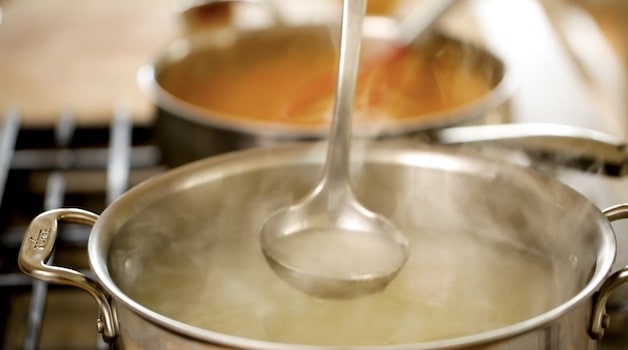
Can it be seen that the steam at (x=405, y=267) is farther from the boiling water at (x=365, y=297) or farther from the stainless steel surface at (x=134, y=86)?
the stainless steel surface at (x=134, y=86)

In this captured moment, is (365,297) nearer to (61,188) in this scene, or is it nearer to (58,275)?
(58,275)

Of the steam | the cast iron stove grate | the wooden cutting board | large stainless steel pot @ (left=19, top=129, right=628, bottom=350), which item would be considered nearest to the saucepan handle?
large stainless steel pot @ (left=19, top=129, right=628, bottom=350)

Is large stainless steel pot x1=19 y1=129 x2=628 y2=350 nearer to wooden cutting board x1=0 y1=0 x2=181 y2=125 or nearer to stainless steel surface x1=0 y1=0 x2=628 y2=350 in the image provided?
stainless steel surface x1=0 y1=0 x2=628 y2=350

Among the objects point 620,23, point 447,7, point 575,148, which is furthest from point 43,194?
point 620,23

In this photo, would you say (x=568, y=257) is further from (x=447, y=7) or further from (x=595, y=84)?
(x=595, y=84)

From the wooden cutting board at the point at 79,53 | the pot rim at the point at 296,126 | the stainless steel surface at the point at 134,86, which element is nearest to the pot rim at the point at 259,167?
the pot rim at the point at 296,126

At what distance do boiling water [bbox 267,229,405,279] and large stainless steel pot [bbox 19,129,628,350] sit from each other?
0.10 ft

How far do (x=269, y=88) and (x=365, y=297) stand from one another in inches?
24.5

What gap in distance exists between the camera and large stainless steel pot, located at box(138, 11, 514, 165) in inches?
30.2

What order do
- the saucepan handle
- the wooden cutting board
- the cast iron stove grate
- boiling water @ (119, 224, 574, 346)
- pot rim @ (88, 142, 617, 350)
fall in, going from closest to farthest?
pot rim @ (88, 142, 617, 350), boiling water @ (119, 224, 574, 346), the saucepan handle, the cast iron stove grate, the wooden cutting board

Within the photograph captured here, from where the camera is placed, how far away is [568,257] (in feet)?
1.72

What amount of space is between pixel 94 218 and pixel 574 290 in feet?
0.95

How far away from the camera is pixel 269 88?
114 cm

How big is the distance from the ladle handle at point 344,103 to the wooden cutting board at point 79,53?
0.59m
